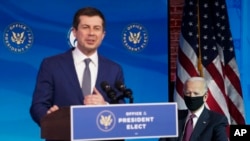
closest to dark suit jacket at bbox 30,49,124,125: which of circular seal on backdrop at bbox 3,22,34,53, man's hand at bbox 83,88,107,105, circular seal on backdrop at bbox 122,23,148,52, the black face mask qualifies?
man's hand at bbox 83,88,107,105

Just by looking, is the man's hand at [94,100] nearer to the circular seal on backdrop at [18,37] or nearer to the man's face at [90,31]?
the man's face at [90,31]

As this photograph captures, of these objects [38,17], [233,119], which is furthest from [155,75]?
[38,17]

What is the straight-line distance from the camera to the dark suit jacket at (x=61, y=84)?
3.06 metres

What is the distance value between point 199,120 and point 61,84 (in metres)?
1.25

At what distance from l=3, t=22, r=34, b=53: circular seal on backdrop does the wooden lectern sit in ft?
11.8

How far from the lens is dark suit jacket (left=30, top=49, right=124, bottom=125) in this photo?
3.06 metres

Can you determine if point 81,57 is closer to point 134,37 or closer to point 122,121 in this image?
point 122,121

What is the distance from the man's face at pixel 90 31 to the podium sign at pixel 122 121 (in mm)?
401

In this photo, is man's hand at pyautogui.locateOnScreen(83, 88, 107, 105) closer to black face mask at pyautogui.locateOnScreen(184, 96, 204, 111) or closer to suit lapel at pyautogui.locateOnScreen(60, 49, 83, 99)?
suit lapel at pyautogui.locateOnScreen(60, 49, 83, 99)

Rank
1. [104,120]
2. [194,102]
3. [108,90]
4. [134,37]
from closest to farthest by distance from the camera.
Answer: [104,120]
[108,90]
[194,102]
[134,37]

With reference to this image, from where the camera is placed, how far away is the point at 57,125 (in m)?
2.75

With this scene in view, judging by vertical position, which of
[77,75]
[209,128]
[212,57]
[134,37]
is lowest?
[209,128]

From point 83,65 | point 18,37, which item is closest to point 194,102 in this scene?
point 83,65

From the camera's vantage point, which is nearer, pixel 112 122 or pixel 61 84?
pixel 112 122
